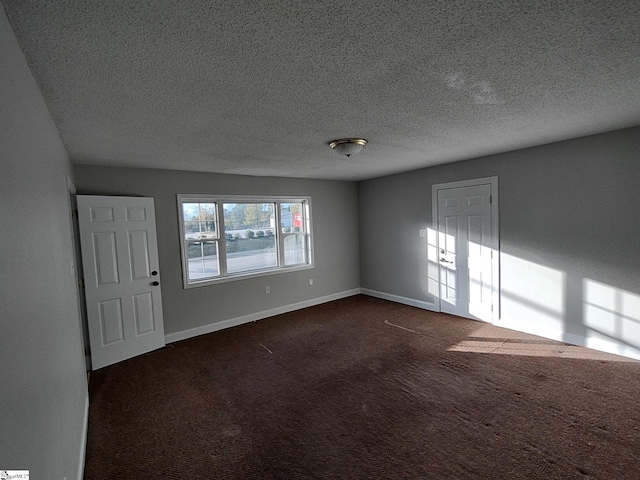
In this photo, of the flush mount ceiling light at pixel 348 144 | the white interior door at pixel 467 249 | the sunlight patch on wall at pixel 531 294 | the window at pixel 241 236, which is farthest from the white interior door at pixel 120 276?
the sunlight patch on wall at pixel 531 294

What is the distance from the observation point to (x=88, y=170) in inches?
147

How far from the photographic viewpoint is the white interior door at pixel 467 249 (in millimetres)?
4371

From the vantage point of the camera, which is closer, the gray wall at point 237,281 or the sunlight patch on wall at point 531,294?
the sunlight patch on wall at point 531,294

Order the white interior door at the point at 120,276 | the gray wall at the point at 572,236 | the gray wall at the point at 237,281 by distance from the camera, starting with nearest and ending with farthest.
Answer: the gray wall at the point at 572,236, the white interior door at the point at 120,276, the gray wall at the point at 237,281

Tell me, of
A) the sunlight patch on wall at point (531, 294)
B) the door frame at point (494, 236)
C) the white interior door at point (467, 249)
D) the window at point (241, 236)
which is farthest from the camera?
the window at point (241, 236)

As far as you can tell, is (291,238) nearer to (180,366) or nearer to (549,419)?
(180,366)

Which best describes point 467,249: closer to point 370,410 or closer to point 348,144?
point 348,144

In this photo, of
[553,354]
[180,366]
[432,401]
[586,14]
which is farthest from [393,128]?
[180,366]

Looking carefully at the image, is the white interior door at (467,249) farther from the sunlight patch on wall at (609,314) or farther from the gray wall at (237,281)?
the gray wall at (237,281)

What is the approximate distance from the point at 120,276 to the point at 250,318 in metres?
2.00

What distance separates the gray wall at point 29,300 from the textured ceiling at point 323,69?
29 cm

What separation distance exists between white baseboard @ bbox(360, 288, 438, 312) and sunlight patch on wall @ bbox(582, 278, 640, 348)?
6.59 ft

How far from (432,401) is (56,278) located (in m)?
2.85

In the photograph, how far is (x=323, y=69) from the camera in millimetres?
1692
